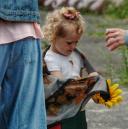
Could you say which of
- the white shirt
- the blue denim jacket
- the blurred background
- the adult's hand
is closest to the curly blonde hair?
the white shirt

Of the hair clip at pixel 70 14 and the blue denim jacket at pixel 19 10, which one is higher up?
the blue denim jacket at pixel 19 10

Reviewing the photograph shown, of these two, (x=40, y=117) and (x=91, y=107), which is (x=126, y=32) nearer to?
(x=40, y=117)

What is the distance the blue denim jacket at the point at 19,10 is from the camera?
3553mm

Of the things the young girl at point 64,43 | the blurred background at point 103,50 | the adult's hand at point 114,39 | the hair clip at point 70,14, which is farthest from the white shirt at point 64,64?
the blurred background at point 103,50

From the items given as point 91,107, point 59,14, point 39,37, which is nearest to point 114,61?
point 91,107

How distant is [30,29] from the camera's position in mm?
3678

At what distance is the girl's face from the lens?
4.21m

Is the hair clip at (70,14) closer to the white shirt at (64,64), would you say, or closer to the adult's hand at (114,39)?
the white shirt at (64,64)

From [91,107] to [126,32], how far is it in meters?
1.71

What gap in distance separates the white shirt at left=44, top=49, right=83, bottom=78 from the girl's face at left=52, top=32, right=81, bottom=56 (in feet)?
0.12

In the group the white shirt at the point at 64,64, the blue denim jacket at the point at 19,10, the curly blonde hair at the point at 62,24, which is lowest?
the white shirt at the point at 64,64

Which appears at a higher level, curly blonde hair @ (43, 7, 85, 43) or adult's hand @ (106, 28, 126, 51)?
curly blonde hair @ (43, 7, 85, 43)

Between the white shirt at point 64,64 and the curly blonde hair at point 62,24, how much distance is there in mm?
112

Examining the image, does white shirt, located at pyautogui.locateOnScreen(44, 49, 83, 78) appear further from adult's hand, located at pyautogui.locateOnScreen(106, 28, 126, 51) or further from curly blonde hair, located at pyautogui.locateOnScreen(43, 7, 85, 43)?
adult's hand, located at pyautogui.locateOnScreen(106, 28, 126, 51)
